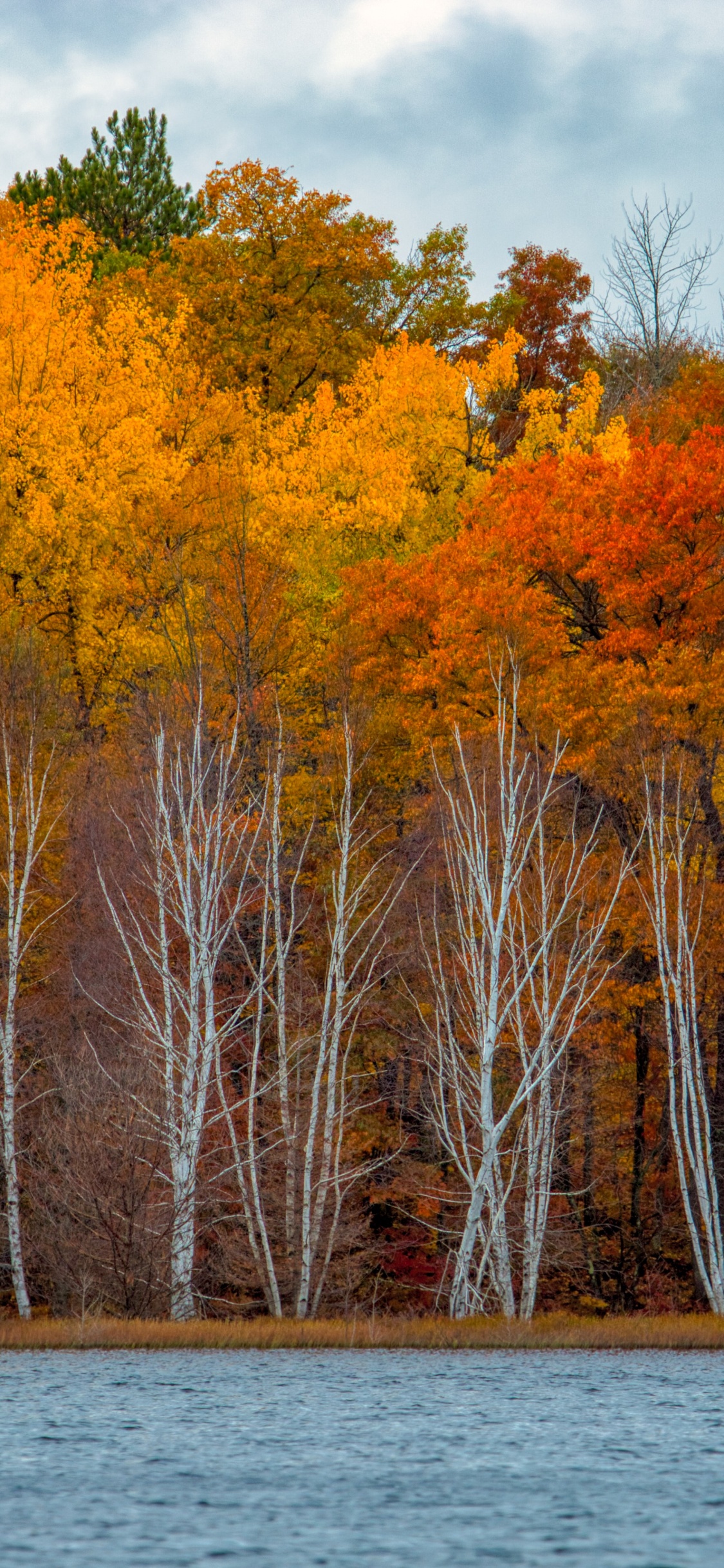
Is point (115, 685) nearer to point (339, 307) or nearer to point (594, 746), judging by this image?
point (594, 746)

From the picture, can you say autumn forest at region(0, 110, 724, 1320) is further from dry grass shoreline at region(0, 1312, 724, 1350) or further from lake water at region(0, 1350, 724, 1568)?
lake water at region(0, 1350, 724, 1568)

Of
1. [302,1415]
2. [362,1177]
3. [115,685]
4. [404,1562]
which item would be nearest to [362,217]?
[115,685]

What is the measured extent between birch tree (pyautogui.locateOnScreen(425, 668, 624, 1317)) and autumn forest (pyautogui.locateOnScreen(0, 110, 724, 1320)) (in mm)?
167

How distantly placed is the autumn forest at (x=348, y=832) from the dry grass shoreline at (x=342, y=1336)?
2.15 meters

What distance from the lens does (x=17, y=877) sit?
27109 millimetres

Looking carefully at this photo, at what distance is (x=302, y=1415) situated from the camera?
8258 mm

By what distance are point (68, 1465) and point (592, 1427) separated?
274 centimetres

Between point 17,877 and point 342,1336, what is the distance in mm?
15249

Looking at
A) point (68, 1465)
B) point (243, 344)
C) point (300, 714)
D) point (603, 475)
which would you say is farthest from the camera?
point (243, 344)

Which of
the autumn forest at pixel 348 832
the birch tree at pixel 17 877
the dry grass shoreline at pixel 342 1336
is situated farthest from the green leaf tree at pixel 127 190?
the dry grass shoreline at pixel 342 1336

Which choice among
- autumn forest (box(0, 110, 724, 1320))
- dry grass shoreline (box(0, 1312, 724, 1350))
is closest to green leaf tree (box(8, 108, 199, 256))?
autumn forest (box(0, 110, 724, 1320))

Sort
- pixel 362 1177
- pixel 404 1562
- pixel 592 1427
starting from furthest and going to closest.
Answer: pixel 362 1177 < pixel 592 1427 < pixel 404 1562

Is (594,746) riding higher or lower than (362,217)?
lower

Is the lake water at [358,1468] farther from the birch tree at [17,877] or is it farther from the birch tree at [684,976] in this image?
the birch tree at [17,877]
